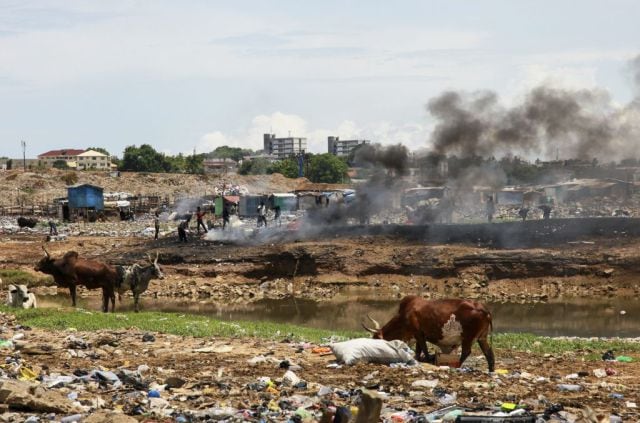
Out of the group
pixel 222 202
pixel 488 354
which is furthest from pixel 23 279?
pixel 222 202

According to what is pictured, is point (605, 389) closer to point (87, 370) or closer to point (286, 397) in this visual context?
point (286, 397)

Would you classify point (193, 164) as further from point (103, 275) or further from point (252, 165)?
point (103, 275)

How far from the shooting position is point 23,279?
39344mm

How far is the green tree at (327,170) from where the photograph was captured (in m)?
117

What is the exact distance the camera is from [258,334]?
21.4 m

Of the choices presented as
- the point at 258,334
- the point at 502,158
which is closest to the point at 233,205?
the point at 502,158

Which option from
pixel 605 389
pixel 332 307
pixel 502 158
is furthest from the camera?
pixel 502 158

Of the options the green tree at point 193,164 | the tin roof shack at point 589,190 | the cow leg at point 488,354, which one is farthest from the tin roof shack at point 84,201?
the green tree at point 193,164

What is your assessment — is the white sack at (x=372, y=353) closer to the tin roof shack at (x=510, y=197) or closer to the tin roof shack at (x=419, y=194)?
the tin roof shack at (x=419, y=194)

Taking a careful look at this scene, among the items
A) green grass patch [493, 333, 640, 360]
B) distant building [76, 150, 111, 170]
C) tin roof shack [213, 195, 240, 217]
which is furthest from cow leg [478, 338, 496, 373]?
distant building [76, 150, 111, 170]

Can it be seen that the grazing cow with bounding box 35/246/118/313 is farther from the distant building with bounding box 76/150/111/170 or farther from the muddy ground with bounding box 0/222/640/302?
the distant building with bounding box 76/150/111/170

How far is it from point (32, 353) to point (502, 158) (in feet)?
159

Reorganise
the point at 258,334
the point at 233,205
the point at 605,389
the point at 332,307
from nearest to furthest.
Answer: the point at 605,389 → the point at 258,334 → the point at 332,307 → the point at 233,205

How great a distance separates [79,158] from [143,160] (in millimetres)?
58849
